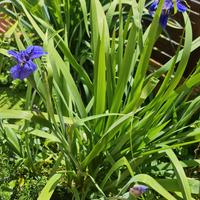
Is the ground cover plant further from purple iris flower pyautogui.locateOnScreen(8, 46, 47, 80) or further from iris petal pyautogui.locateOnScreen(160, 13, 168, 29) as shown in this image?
purple iris flower pyautogui.locateOnScreen(8, 46, 47, 80)

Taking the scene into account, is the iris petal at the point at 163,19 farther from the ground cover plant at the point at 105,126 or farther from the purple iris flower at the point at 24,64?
the purple iris flower at the point at 24,64

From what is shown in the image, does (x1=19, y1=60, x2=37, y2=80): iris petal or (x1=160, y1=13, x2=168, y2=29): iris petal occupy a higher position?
(x1=160, y1=13, x2=168, y2=29): iris petal

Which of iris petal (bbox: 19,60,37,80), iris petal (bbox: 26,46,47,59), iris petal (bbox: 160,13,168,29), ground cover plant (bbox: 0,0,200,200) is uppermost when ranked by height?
iris petal (bbox: 160,13,168,29)

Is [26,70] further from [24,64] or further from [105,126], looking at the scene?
[105,126]

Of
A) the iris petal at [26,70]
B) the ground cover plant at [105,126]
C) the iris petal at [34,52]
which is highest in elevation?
the iris petal at [34,52]

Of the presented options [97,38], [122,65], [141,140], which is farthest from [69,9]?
[141,140]

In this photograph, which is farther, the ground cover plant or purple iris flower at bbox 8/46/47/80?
the ground cover plant

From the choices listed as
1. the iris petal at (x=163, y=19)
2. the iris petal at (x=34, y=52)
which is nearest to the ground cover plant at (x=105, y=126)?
the iris petal at (x=163, y=19)

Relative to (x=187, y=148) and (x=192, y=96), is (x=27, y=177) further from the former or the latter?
(x=192, y=96)

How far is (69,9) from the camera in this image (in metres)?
2.81

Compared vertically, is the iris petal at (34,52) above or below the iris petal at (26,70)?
above

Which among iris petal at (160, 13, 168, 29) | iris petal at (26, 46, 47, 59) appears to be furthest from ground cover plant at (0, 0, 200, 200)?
iris petal at (26, 46, 47, 59)

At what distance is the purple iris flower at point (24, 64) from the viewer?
1.56m

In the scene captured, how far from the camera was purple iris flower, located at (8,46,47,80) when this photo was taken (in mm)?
1561
